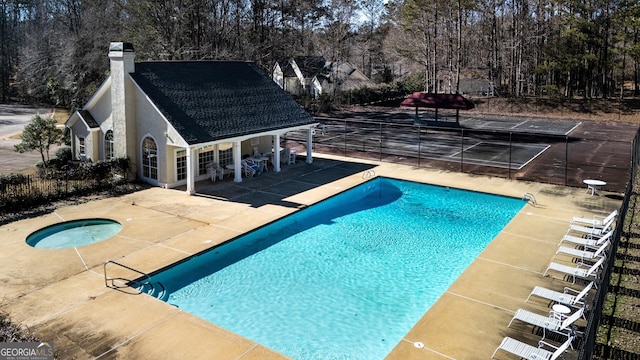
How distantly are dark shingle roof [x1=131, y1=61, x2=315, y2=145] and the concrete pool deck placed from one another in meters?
2.53

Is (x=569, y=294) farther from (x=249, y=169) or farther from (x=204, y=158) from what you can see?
(x=204, y=158)

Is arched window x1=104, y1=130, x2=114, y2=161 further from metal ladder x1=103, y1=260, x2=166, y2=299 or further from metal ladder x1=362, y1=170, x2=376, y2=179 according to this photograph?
metal ladder x1=362, y1=170, x2=376, y2=179

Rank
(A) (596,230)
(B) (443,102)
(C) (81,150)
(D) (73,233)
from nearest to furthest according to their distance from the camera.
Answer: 1. (A) (596,230)
2. (D) (73,233)
3. (C) (81,150)
4. (B) (443,102)

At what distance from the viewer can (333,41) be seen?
55.1 meters

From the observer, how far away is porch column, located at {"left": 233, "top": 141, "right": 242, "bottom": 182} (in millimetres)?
21406

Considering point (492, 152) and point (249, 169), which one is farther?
point (492, 152)

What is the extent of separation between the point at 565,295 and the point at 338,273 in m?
5.53

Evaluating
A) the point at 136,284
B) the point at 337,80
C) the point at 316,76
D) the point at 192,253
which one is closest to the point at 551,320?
the point at 192,253

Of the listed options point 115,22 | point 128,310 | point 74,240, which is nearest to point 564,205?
point 128,310

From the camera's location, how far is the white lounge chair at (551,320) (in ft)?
31.0

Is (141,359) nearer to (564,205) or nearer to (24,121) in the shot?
(564,205)

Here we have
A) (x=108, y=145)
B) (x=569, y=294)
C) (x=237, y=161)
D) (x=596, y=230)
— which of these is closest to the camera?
(x=569, y=294)

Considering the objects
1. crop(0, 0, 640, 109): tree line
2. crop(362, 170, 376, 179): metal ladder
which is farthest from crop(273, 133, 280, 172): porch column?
crop(0, 0, 640, 109): tree line

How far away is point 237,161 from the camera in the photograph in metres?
21.7
